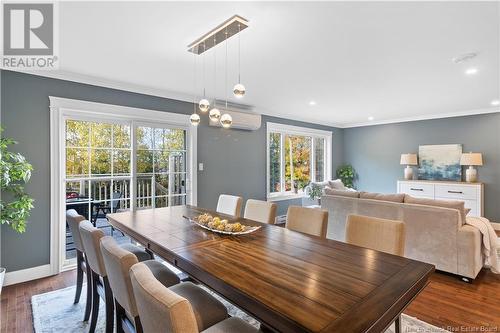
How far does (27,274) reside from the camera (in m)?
3.06

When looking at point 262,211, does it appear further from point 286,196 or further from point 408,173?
point 408,173

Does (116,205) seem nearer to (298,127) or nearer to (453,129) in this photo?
(298,127)

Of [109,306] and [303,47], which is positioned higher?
[303,47]

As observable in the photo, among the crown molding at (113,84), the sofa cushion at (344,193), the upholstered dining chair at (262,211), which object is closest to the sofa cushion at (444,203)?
the sofa cushion at (344,193)

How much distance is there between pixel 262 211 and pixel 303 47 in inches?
68.5

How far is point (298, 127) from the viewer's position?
6.41 metres

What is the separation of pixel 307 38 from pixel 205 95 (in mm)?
2404

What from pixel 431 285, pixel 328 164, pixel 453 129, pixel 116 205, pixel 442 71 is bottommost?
pixel 431 285

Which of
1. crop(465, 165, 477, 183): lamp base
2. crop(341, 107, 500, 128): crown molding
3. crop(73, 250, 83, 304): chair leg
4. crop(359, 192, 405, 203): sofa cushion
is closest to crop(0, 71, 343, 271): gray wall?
crop(73, 250, 83, 304): chair leg

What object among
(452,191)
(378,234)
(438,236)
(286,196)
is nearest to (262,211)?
(378,234)

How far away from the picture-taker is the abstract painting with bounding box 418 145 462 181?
573 cm

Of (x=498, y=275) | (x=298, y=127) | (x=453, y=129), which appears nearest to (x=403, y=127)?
(x=453, y=129)

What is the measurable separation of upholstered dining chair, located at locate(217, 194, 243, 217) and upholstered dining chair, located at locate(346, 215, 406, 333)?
143 centimetres

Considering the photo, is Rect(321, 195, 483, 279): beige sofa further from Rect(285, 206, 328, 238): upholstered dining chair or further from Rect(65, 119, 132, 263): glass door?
Rect(65, 119, 132, 263): glass door
